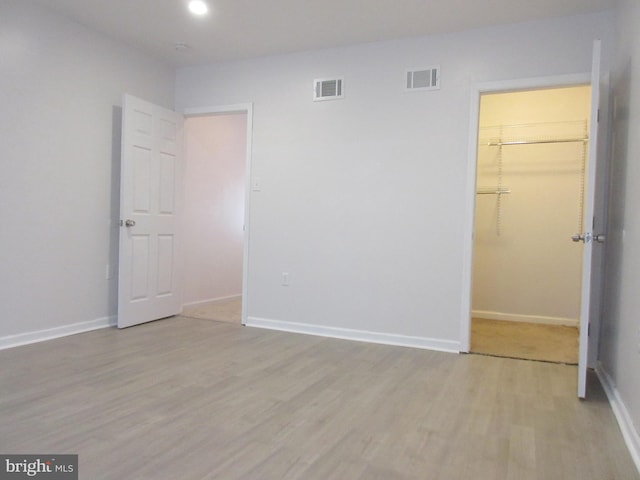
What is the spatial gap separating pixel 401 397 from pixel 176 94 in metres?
3.77

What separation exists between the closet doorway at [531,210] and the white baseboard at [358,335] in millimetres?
1065

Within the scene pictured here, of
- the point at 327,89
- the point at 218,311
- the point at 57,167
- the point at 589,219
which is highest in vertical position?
the point at 327,89

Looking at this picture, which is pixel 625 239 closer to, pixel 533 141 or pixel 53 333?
pixel 533 141

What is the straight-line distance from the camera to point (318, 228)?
4098mm

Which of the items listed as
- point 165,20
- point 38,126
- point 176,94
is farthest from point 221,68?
point 38,126

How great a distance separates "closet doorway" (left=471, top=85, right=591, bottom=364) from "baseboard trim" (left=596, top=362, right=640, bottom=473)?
1740mm

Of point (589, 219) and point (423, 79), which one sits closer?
point (589, 219)

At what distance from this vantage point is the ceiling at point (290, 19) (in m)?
3.22

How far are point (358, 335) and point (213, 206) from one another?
260 cm

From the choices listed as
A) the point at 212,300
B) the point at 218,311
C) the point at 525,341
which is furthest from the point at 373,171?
the point at 212,300

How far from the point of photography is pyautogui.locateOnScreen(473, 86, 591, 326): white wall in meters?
4.77

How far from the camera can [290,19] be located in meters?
3.51

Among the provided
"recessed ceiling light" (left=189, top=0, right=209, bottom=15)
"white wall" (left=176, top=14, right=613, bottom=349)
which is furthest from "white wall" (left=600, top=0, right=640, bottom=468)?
"recessed ceiling light" (left=189, top=0, right=209, bottom=15)

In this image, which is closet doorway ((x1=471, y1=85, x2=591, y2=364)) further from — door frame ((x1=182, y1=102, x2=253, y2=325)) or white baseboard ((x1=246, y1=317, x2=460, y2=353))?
door frame ((x1=182, y1=102, x2=253, y2=325))
